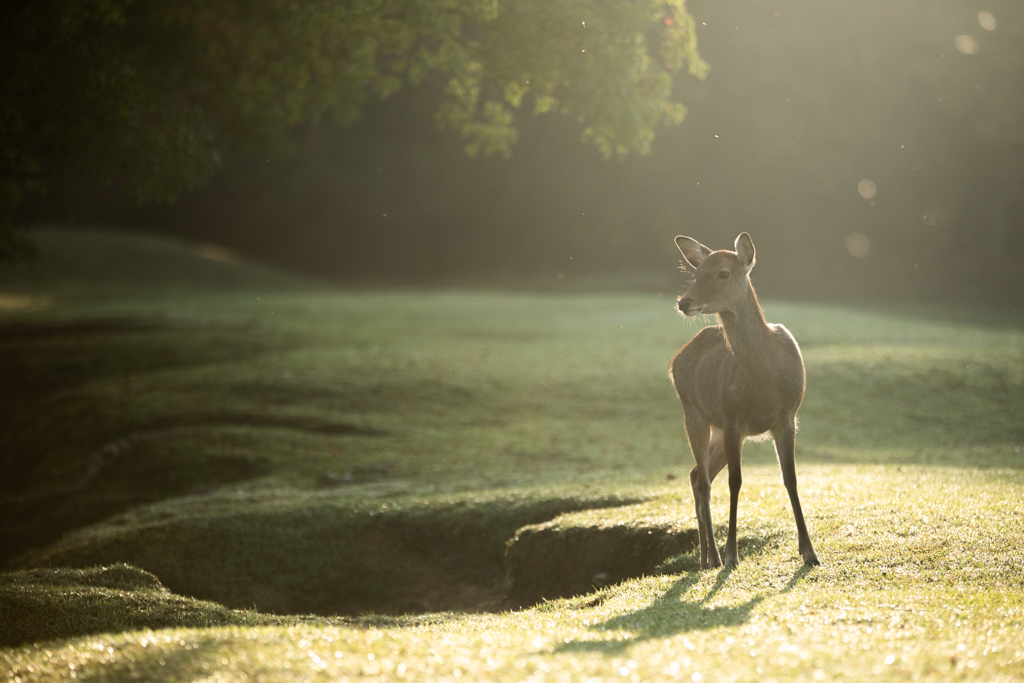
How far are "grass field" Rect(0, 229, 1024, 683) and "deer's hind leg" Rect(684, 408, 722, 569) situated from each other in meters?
0.20

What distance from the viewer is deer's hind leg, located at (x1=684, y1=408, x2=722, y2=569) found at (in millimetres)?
6641

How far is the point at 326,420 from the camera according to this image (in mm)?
13703

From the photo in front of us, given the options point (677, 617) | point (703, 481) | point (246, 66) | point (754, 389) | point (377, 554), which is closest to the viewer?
point (677, 617)

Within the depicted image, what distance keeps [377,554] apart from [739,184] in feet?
118

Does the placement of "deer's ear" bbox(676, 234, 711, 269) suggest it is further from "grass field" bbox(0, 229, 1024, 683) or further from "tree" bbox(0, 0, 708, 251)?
"tree" bbox(0, 0, 708, 251)

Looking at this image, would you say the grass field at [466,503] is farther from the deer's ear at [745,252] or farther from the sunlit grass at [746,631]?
the deer's ear at [745,252]

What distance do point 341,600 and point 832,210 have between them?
38.8 metres

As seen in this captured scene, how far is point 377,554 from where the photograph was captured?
9047 millimetres

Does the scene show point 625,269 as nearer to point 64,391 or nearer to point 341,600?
point 64,391

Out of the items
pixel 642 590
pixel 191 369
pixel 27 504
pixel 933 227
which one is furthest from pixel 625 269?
pixel 642 590

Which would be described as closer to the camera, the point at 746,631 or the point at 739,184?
the point at 746,631

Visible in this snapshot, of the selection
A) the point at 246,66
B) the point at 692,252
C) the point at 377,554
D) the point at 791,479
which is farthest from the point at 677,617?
the point at 246,66

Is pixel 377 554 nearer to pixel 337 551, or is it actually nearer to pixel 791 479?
pixel 337 551

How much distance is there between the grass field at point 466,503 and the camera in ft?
14.7
